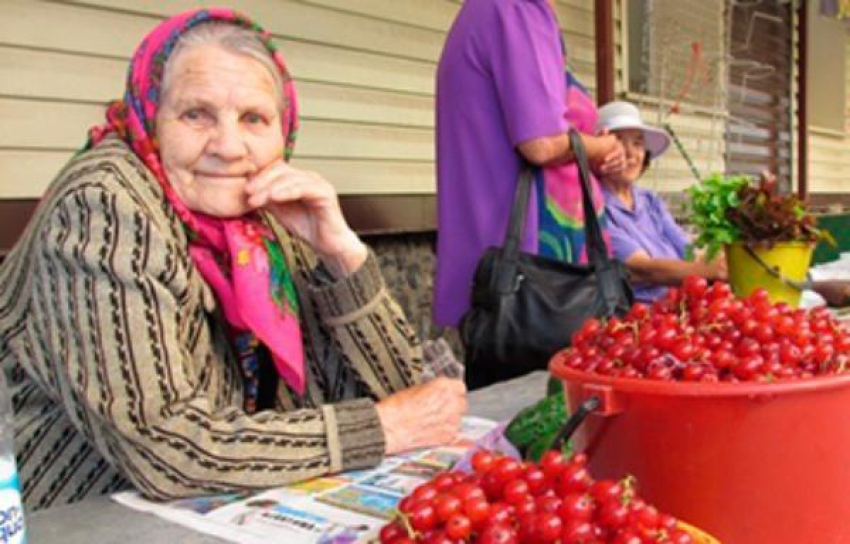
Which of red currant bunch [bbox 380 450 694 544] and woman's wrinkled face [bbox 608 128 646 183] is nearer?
red currant bunch [bbox 380 450 694 544]

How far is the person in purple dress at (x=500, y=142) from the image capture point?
2418 millimetres

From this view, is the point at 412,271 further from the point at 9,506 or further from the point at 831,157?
the point at 831,157

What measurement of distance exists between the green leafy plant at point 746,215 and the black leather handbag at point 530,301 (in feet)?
0.83

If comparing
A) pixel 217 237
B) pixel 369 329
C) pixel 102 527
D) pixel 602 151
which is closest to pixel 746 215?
pixel 602 151

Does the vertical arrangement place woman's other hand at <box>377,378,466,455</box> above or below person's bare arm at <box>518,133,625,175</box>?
below

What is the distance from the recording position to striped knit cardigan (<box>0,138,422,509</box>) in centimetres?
122

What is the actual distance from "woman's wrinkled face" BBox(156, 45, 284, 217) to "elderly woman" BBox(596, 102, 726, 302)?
171cm

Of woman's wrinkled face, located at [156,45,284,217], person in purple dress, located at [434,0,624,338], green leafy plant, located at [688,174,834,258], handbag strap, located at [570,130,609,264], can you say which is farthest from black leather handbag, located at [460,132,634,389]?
woman's wrinkled face, located at [156,45,284,217]

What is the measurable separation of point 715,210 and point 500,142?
61 cm

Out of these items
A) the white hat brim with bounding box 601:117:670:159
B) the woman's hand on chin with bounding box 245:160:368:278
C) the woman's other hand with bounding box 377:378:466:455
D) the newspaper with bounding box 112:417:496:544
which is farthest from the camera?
the white hat brim with bounding box 601:117:670:159

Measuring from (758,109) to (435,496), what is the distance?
7.58 m

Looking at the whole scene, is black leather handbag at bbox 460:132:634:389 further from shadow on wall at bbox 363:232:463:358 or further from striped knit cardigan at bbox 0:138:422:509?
shadow on wall at bbox 363:232:463:358

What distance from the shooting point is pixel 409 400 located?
146 centimetres

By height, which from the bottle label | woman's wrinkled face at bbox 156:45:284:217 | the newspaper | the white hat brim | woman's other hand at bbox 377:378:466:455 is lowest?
the newspaper
